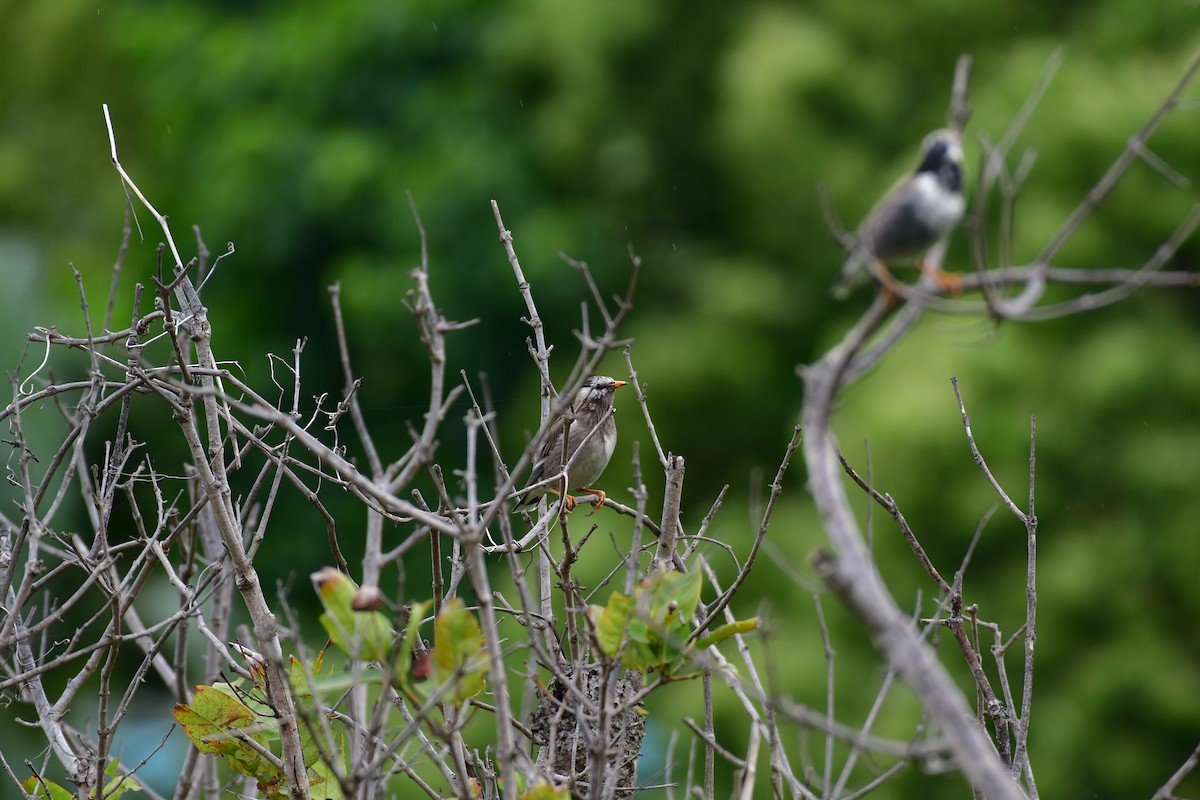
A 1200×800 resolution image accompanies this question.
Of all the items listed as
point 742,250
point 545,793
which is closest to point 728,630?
point 545,793

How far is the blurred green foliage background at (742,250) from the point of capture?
9.05 metres

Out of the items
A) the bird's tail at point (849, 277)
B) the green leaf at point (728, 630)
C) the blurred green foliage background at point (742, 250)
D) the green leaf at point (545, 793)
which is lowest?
the blurred green foliage background at point (742, 250)

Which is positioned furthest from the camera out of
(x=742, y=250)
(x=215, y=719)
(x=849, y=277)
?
(x=742, y=250)

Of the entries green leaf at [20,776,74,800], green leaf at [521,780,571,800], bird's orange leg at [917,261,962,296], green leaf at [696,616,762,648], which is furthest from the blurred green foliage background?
bird's orange leg at [917,261,962,296]

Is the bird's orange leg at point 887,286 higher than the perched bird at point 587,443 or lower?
higher

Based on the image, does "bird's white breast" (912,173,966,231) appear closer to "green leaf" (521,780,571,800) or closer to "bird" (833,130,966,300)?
"bird" (833,130,966,300)

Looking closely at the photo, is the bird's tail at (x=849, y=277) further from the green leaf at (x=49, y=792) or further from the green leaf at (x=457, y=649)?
the green leaf at (x=49, y=792)

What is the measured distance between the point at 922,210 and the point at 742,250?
10967 millimetres

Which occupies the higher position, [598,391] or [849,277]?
[849,277]

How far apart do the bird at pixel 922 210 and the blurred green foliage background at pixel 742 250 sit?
19.2 ft

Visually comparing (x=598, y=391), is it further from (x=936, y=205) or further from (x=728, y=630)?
(x=936, y=205)

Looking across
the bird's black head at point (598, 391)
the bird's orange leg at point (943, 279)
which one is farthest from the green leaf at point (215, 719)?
the bird's black head at point (598, 391)

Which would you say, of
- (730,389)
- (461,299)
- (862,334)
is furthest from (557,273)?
(862,334)

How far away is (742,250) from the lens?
1315 centimetres
